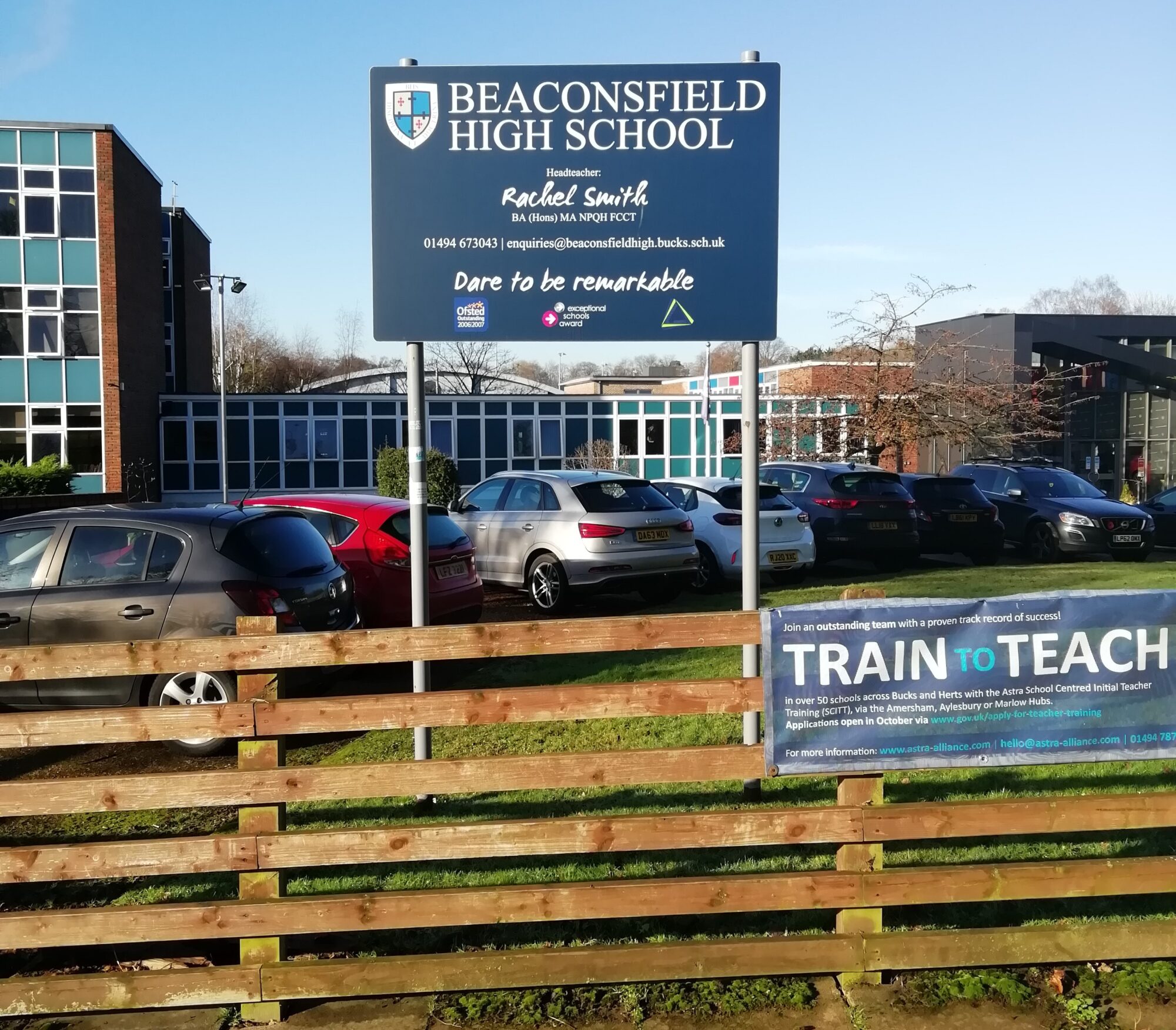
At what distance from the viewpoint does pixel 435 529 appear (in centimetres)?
1052

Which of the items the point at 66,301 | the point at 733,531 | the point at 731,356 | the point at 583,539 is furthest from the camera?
the point at 731,356

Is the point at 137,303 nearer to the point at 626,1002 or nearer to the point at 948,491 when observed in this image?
the point at 948,491

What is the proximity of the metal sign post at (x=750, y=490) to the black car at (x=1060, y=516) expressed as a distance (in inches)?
561

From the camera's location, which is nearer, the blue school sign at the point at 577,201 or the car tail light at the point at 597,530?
the blue school sign at the point at 577,201

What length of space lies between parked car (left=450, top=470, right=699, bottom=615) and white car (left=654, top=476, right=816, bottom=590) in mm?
954

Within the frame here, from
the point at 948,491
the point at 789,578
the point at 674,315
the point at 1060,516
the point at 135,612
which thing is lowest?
the point at 789,578

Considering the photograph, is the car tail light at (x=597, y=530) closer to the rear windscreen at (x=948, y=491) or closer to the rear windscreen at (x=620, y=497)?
the rear windscreen at (x=620, y=497)

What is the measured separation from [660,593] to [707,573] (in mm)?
1307

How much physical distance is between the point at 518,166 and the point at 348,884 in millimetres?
3574

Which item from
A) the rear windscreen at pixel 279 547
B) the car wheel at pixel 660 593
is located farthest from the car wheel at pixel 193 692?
the car wheel at pixel 660 593

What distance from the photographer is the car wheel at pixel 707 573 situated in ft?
48.0

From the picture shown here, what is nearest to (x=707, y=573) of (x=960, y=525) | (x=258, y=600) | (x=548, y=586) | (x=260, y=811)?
(x=548, y=586)

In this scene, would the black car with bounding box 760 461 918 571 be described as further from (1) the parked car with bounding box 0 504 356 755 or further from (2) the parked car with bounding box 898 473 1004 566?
(1) the parked car with bounding box 0 504 356 755

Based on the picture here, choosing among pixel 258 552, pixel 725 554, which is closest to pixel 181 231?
pixel 725 554
